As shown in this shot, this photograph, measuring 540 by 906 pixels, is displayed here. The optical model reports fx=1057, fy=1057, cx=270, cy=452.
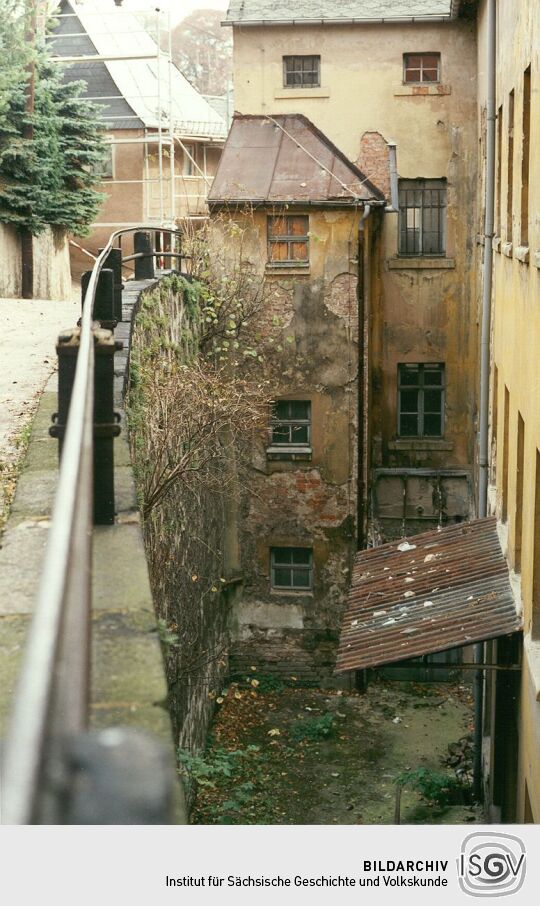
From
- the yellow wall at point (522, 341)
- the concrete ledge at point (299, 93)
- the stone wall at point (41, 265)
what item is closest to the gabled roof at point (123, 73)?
the stone wall at point (41, 265)

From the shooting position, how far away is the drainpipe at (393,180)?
18.1 metres

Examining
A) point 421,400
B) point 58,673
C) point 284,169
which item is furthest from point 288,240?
point 58,673

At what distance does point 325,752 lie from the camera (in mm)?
15125

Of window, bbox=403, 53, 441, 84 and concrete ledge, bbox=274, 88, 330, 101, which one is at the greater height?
window, bbox=403, 53, 441, 84

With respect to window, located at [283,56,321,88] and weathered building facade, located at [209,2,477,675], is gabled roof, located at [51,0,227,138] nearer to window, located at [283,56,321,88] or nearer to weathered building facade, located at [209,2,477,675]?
window, located at [283,56,321,88]

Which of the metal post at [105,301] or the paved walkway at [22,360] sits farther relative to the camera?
the paved walkway at [22,360]

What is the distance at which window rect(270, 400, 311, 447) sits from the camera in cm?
1789

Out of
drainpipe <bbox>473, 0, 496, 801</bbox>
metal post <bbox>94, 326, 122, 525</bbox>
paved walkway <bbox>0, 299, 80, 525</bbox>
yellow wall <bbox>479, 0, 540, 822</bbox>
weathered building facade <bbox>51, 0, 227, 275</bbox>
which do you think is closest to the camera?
metal post <bbox>94, 326, 122, 525</bbox>

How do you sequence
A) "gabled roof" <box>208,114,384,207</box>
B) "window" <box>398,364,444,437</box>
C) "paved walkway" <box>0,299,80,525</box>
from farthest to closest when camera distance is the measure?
"window" <box>398,364,444,437</box> → "gabled roof" <box>208,114,384,207</box> → "paved walkway" <box>0,299,80,525</box>

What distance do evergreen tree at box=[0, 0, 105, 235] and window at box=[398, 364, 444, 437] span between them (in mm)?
8563

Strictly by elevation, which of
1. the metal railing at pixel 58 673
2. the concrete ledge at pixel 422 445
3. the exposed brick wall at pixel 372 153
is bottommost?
the concrete ledge at pixel 422 445

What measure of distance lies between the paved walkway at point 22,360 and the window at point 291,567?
5.47 m

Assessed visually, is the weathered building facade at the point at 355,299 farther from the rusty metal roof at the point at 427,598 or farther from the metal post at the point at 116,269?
the metal post at the point at 116,269
